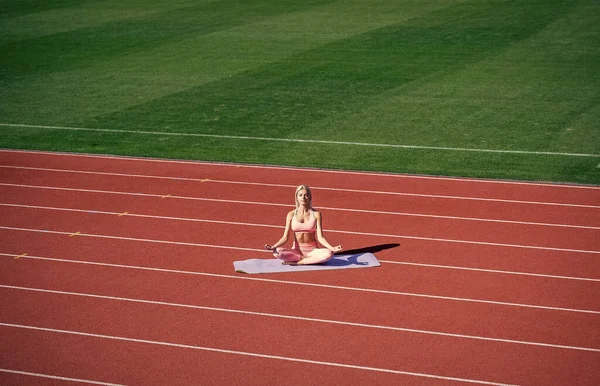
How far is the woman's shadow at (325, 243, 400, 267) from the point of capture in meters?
10.8

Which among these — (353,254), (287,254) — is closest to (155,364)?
(287,254)

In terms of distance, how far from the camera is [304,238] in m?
10.8

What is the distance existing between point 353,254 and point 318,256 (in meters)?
0.66

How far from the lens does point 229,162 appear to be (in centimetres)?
1530

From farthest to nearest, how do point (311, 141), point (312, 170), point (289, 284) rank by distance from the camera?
point (311, 141)
point (312, 170)
point (289, 284)

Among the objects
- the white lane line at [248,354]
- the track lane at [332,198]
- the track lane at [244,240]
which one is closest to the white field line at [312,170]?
the track lane at [332,198]

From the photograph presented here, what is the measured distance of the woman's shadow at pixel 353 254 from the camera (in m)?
10.8

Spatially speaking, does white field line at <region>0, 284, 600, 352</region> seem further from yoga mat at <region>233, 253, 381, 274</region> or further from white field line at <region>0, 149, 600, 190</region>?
white field line at <region>0, 149, 600, 190</region>

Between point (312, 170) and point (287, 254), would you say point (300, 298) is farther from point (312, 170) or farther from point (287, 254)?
point (312, 170)

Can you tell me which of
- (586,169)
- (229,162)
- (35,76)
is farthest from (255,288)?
(35,76)

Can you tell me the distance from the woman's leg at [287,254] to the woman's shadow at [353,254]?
1.16 ft

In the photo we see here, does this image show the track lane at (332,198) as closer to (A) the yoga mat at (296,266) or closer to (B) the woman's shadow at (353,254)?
(B) the woman's shadow at (353,254)

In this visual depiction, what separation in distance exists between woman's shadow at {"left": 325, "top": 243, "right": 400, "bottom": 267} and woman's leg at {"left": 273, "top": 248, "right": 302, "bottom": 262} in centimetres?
35

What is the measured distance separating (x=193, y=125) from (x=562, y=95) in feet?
24.9
